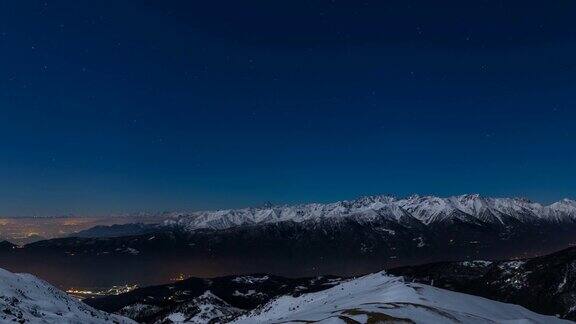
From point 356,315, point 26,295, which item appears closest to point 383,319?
point 356,315

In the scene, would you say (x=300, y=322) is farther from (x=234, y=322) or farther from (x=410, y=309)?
(x=234, y=322)

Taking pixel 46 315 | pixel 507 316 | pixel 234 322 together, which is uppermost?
pixel 46 315

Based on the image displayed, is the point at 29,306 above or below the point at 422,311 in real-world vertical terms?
above

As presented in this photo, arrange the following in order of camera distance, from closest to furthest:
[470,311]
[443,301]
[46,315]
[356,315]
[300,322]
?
[46,315] < [356,315] < [300,322] < [470,311] < [443,301]

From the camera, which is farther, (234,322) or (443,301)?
(234,322)

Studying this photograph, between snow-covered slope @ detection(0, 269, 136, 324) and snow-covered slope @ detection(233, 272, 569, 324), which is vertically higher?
snow-covered slope @ detection(0, 269, 136, 324)

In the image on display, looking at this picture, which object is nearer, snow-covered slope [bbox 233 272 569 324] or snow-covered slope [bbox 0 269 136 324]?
snow-covered slope [bbox 0 269 136 324]

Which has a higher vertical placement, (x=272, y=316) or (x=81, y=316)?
(x=81, y=316)

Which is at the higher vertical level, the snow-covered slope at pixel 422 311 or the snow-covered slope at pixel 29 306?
the snow-covered slope at pixel 29 306

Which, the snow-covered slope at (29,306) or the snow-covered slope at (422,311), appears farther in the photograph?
the snow-covered slope at (422,311)

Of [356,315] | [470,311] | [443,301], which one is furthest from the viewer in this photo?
[443,301]

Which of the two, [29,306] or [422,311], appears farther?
[422,311]
